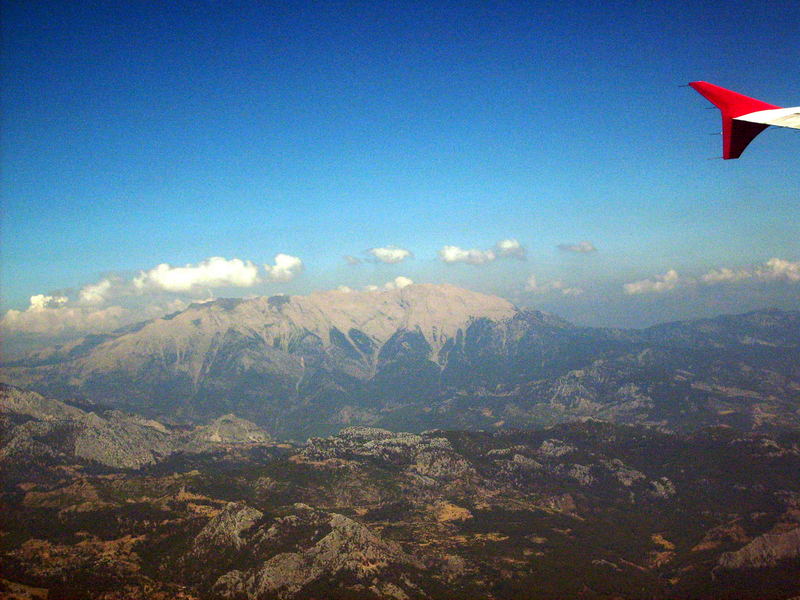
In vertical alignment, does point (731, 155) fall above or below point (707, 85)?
below

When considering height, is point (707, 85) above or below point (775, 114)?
above

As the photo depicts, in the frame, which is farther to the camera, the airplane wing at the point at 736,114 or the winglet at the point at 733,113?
the winglet at the point at 733,113

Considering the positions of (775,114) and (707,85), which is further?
(707,85)

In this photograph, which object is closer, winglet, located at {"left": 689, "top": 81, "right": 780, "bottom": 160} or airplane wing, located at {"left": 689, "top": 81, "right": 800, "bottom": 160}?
airplane wing, located at {"left": 689, "top": 81, "right": 800, "bottom": 160}
